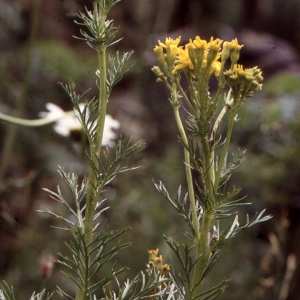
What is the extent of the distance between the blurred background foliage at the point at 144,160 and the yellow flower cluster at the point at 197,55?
0.49 meters

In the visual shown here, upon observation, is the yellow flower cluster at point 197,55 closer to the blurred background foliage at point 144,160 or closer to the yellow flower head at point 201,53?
the yellow flower head at point 201,53

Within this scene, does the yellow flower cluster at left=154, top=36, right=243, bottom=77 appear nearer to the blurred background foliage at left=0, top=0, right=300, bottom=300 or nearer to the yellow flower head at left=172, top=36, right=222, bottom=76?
the yellow flower head at left=172, top=36, right=222, bottom=76

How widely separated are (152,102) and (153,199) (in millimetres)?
902

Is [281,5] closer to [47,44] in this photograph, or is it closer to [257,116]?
[47,44]

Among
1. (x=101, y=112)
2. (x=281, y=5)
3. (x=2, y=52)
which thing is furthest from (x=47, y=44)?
(x=281, y=5)

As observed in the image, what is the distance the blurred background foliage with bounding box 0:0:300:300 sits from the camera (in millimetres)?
1460

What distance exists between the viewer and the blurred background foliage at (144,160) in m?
1.46

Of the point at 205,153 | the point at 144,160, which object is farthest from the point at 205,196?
the point at 144,160

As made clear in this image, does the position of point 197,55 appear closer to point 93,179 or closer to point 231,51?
point 231,51

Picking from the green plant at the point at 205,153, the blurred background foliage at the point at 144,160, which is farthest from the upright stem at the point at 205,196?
the blurred background foliage at the point at 144,160

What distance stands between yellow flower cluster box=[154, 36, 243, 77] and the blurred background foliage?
19.3 inches

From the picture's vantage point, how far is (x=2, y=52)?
250cm

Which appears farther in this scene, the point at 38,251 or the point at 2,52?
the point at 2,52

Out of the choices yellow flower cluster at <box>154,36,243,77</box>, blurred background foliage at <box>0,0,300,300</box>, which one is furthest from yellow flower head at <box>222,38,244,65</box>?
blurred background foliage at <box>0,0,300,300</box>
